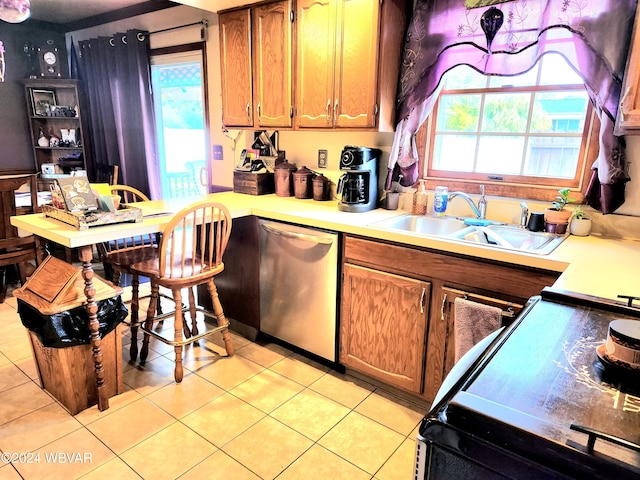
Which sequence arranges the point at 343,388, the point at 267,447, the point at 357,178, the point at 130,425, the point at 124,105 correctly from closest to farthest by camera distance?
the point at 267,447, the point at 130,425, the point at 343,388, the point at 357,178, the point at 124,105

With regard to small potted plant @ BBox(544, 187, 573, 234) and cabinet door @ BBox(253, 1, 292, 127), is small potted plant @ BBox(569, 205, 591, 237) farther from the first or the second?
cabinet door @ BBox(253, 1, 292, 127)

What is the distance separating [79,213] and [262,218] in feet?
3.26

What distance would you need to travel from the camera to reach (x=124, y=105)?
433 centimetres

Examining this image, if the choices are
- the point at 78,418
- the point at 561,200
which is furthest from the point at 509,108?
the point at 78,418

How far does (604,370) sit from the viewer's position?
87cm

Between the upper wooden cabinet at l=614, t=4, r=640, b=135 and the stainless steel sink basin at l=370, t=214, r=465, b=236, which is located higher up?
the upper wooden cabinet at l=614, t=4, r=640, b=135

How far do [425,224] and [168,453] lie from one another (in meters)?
1.73

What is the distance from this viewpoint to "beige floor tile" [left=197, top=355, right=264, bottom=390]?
235cm

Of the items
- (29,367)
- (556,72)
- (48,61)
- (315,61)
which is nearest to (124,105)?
(48,61)

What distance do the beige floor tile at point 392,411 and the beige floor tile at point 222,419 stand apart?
0.54 metres

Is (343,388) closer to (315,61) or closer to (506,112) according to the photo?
(506,112)

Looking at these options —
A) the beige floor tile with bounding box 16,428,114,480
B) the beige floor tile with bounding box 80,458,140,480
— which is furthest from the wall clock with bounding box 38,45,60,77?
the beige floor tile with bounding box 80,458,140,480

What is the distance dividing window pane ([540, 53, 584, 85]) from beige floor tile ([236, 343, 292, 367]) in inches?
83.5

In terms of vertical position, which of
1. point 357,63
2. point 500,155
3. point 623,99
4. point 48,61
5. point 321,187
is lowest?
point 321,187
